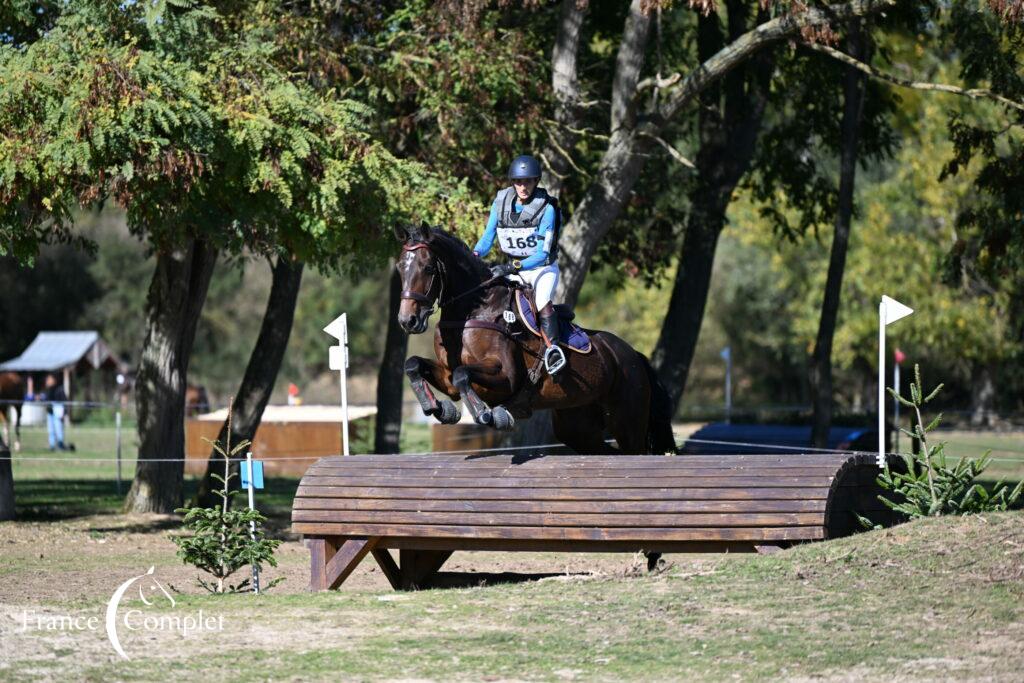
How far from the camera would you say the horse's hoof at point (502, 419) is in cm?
1036

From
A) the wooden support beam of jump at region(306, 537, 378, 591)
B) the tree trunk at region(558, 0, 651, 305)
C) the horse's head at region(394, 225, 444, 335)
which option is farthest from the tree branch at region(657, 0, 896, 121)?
the wooden support beam of jump at region(306, 537, 378, 591)

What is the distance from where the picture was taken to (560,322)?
11531 millimetres

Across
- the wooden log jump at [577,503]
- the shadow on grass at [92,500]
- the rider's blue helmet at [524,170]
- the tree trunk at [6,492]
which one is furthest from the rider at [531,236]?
the tree trunk at [6,492]

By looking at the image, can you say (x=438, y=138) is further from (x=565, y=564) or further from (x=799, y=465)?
(x=799, y=465)

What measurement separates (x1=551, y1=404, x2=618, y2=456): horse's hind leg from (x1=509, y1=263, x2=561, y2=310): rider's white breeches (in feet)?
5.79

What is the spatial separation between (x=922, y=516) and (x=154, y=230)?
9483mm

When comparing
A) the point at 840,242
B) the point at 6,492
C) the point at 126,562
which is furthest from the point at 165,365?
the point at 840,242

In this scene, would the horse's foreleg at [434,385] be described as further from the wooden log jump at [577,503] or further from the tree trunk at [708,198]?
the tree trunk at [708,198]

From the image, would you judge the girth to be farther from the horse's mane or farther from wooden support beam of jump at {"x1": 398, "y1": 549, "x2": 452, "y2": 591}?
wooden support beam of jump at {"x1": 398, "y1": 549, "x2": 452, "y2": 591}

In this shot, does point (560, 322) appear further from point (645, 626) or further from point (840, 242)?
point (840, 242)

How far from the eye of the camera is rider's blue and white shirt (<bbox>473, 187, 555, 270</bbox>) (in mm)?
11156

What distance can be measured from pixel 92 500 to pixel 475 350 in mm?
12377

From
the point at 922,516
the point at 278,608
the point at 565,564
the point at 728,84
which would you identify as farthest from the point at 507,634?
the point at 728,84

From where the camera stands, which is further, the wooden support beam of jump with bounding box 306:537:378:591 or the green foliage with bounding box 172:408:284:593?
the wooden support beam of jump with bounding box 306:537:378:591
